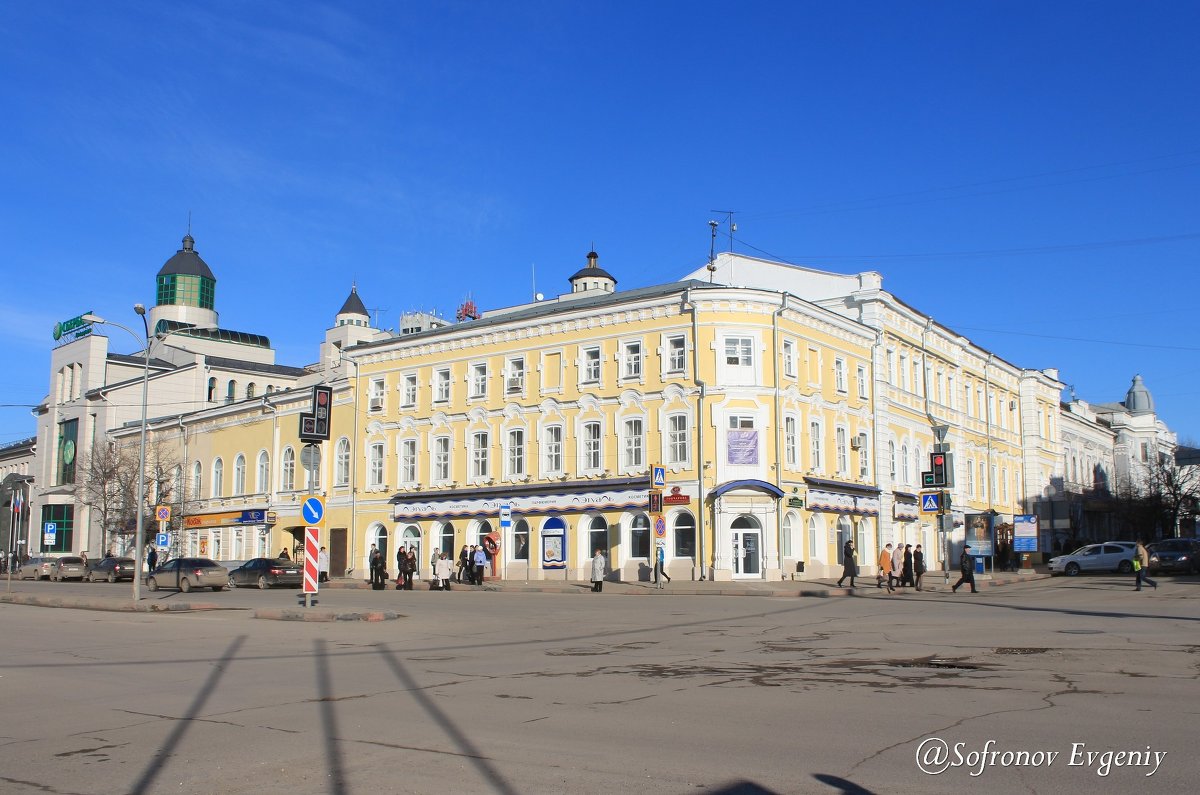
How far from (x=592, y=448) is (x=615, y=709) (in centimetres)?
3528

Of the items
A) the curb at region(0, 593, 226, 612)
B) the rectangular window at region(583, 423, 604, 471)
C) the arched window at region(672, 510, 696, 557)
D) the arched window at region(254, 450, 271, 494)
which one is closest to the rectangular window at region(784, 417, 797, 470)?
the arched window at region(672, 510, 696, 557)

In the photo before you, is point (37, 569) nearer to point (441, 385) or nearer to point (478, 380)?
point (441, 385)

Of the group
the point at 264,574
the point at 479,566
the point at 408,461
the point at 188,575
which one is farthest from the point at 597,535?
the point at 188,575

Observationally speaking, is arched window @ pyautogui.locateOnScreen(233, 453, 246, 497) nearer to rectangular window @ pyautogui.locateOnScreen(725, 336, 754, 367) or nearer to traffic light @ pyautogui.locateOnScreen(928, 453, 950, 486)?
rectangular window @ pyautogui.locateOnScreen(725, 336, 754, 367)

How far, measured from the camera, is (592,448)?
45750mm

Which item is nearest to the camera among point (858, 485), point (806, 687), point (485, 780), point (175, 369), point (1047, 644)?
point (485, 780)

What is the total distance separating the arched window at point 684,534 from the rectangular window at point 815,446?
6.08 metres

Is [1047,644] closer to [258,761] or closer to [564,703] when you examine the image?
[564,703]

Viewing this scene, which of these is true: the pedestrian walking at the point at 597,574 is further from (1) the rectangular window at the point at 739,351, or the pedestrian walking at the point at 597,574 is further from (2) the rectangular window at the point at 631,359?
(1) the rectangular window at the point at 739,351

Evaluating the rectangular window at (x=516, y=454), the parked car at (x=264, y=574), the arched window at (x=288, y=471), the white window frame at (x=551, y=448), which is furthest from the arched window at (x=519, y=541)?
the arched window at (x=288, y=471)

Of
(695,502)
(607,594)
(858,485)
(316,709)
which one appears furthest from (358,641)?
(858,485)

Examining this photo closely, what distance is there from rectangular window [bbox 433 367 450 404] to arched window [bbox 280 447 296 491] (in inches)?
455

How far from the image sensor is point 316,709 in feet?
35.3

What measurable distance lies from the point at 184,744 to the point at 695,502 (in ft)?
111
